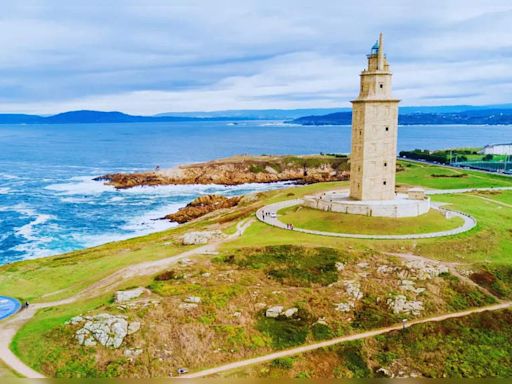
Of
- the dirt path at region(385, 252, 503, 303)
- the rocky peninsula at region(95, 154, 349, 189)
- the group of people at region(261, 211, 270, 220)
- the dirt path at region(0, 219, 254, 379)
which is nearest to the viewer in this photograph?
the dirt path at region(0, 219, 254, 379)

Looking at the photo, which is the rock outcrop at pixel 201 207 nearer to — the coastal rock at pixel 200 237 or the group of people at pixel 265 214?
the group of people at pixel 265 214

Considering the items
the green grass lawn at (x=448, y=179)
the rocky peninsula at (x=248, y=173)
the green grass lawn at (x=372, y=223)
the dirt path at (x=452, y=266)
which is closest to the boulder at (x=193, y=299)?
the dirt path at (x=452, y=266)

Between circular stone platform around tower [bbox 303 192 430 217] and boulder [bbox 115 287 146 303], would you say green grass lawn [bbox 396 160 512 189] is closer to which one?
circular stone platform around tower [bbox 303 192 430 217]

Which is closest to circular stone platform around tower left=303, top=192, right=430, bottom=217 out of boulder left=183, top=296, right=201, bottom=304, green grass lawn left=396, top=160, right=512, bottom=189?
boulder left=183, top=296, right=201, bottom=304

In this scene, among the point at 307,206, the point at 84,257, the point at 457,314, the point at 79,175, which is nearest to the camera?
the point at 457,314

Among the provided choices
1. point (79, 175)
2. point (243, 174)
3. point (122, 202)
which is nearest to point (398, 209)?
point (122, 202)

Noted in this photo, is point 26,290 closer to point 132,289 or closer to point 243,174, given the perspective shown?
point 132,289

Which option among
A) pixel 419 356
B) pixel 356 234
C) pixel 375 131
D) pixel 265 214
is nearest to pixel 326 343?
pixel 419 356
